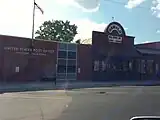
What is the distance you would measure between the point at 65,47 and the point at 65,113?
32.2 m

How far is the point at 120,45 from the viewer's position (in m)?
51.4

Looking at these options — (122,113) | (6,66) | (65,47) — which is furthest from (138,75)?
(122,113)

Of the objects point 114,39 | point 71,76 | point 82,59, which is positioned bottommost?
point 71,76

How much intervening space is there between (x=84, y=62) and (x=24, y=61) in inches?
386

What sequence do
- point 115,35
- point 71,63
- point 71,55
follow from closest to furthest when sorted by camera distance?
1. point 71,63
2. point 71,55
3. point 115,35

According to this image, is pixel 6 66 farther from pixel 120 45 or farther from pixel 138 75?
pixel 138 75

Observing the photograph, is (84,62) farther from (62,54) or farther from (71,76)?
(62,54)

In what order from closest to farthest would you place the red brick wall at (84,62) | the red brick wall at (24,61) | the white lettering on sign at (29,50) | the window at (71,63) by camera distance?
the red brick wall at (24,61)
the white lettering on sign at (29,50)
the window at (71,63)
the red brick wall at (84,62)

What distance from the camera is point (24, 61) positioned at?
3969cm

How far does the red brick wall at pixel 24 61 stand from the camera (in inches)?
1481

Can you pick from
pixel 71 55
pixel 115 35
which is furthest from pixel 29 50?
pixel 115 35

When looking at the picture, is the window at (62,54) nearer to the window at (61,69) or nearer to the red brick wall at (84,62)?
the window at (61,69)

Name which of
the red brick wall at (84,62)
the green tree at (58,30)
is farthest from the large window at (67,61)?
the green tree at (58,30)

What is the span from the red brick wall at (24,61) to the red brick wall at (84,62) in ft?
13.8
